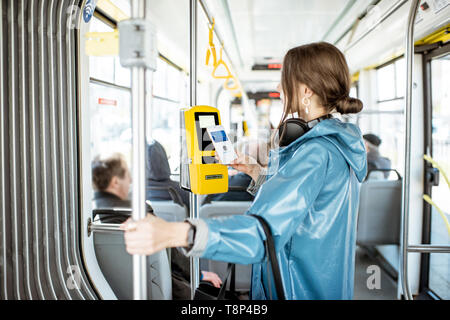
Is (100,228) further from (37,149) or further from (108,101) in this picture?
(108,101)

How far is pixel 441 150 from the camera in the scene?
306 centimetres

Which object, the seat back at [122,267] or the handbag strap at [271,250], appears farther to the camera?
the seat back at [122,267]

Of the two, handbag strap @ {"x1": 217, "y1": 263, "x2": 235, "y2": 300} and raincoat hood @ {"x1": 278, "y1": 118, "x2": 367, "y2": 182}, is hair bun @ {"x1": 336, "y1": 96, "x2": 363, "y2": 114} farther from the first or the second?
handbag strap @ {"x1": 217, "y1": 263, "x2": 235, "y2": 300}

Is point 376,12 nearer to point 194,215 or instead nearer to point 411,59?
point 411,59

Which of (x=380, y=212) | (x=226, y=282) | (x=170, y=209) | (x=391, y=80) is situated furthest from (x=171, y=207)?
(x=391, y=80)

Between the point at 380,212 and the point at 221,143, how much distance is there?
9.18 ft

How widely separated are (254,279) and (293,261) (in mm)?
Answer: 215

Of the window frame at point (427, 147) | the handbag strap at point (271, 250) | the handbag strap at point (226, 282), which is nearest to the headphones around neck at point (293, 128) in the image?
the handbag strap at point (271, 250)

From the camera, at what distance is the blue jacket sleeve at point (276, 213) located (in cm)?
91

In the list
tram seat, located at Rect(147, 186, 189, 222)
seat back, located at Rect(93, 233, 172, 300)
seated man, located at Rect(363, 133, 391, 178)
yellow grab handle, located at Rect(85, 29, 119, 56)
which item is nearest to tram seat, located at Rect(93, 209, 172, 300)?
seat back, located at Rect(93, 233, 172, 300)

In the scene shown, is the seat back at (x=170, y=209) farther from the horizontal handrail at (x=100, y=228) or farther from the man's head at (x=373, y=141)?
the man's head at (x=373, y=141)

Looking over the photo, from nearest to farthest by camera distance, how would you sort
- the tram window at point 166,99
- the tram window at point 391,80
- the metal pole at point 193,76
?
A: the metal pole at point 193,76, the tram window at point 166,99, the tram window at point 391,80

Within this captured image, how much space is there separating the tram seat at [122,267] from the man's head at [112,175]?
33.6 inches

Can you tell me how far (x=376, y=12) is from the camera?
9.65 ft
